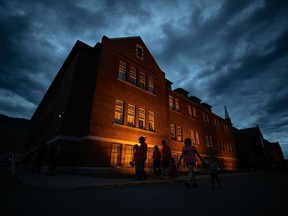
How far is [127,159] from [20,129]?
13288 cm

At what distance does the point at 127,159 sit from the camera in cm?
1294

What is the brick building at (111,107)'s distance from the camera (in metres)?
12.0

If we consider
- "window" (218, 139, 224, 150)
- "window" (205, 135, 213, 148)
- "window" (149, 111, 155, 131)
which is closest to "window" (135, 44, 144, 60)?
"window" (149, 111, 155, 131)

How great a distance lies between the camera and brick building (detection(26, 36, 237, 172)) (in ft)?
39.4

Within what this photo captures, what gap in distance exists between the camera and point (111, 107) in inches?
522

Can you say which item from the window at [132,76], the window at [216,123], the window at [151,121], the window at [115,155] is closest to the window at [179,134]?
the window at [151,121]

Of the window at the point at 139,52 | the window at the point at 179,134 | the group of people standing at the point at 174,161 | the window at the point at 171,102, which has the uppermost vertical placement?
the window at the point at 139,52

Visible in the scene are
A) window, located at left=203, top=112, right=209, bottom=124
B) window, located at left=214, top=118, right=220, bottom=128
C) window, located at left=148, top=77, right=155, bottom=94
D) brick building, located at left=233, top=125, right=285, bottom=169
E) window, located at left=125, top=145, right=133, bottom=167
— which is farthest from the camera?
brick building, located at left=233, top=125, right=285, bottom=169

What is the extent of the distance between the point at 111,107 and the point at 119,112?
1021 millimetres

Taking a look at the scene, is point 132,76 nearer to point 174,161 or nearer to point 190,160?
point 174,161

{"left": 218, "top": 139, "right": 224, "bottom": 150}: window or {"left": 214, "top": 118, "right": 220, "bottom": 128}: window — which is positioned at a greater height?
{"left": 214, "top": 118, "right": 220, "bottom": 128}: window

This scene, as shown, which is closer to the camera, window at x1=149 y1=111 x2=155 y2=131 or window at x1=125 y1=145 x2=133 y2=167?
window at x1=125 y1=145 x2=133 y2=167

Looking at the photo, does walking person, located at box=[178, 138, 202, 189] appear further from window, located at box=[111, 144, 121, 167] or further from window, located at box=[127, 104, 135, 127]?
window, located at box=[127, 104, 135, 127]

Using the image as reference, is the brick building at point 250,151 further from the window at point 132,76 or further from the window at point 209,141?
the window at point 132,76
